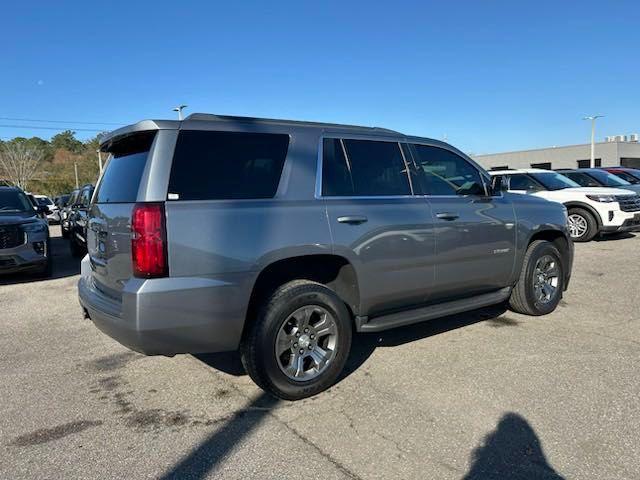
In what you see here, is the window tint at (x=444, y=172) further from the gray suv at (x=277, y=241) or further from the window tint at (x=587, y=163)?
the window tint at (x=587, y=163)

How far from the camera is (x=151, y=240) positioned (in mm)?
3172

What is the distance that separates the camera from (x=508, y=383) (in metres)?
3.90

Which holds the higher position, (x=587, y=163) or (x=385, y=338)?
(x=587, y=163)

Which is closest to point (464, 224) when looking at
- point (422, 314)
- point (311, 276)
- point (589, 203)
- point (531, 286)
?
point (422, 314)

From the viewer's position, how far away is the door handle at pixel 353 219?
390 centimetres

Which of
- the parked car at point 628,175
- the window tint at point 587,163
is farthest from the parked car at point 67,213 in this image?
the window tint at point 587,163

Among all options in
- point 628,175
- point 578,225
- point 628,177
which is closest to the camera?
point 578,225

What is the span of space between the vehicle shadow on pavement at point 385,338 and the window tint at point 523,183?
24.1 ft

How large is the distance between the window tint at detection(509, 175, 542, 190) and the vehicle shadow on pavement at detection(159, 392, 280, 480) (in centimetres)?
1059

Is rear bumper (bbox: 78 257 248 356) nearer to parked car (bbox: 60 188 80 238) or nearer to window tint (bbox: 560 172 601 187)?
parked car (bbox: 60 188 80 238)

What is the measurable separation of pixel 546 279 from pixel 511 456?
3.29 m

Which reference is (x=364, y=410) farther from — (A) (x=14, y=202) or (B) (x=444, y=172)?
(A) (x=14, y=202)

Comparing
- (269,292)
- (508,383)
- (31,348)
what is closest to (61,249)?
(31,348)

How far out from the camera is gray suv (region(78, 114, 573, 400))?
3.25 metres
